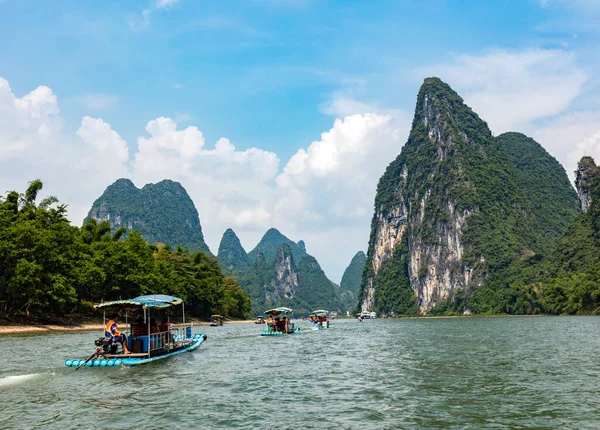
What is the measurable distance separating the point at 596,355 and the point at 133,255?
60.7 m

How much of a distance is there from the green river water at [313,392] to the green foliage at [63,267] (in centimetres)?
2328

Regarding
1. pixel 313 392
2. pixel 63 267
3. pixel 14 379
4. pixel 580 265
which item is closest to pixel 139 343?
pixel 14 379

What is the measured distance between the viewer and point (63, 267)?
55.8 m

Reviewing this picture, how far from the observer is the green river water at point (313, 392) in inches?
534

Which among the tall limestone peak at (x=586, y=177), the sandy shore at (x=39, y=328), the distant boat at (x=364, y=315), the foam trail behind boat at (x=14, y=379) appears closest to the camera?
the foam trail behind boat at (x=14, y=379)

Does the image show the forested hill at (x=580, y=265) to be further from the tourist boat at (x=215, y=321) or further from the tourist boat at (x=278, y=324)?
the tourist boat at (x=215, y=321)

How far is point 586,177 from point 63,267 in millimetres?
160574

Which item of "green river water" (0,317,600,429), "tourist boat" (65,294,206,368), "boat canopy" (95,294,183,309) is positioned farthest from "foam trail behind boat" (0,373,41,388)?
"boat canopy" (95,294,183,309)

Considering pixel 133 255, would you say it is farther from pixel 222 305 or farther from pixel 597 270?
pixel 597 270

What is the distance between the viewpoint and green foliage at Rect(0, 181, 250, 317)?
4941cm

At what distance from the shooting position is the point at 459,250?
192250 mm

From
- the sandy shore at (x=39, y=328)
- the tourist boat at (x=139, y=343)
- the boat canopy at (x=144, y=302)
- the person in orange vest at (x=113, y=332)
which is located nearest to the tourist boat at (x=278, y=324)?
the sandy shore at (x=39, y=328)

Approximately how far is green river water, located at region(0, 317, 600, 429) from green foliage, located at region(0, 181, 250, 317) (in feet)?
76.4

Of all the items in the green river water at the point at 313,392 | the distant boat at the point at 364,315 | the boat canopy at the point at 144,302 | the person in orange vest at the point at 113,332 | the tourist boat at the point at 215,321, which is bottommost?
the distant boat at the point at 364,315
